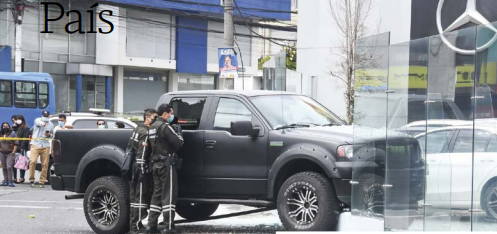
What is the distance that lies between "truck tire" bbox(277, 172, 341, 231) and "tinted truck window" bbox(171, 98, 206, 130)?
190cm

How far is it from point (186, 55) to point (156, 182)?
41825mm

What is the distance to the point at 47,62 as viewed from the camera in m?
45.6

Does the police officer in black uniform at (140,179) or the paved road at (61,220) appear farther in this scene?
the paved road at (61,220)

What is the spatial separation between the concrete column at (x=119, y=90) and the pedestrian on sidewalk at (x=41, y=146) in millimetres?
29502

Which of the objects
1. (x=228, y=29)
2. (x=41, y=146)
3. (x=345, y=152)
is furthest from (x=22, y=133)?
(x=345, y=152)

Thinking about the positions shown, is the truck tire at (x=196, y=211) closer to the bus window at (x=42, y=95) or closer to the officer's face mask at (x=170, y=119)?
the officer's face mask at (x=170, y=119)

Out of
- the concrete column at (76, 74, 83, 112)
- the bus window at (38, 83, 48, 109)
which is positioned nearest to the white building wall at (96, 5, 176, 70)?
the concrete column at (76, 74, 83, 112)

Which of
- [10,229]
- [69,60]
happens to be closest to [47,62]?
[69,60]

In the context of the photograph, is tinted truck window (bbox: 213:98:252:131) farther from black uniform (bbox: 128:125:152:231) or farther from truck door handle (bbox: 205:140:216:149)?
black uniform (bbox: 128:125:152:231)

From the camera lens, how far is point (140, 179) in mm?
10664

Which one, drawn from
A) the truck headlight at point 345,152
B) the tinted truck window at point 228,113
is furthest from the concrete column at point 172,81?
the truck headlight at point 345,152

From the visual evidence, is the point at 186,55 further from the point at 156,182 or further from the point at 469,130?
the point at 469,130

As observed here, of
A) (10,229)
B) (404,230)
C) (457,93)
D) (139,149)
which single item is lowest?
(10,229)

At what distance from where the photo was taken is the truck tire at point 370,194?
28.9 feet
